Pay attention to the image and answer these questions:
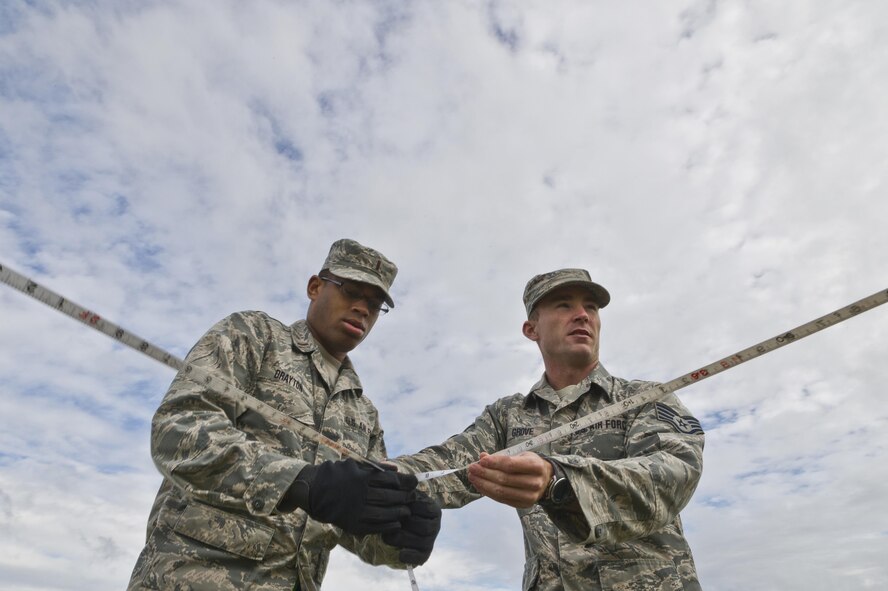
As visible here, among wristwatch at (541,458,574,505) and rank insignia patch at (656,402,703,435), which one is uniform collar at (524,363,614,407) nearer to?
rank insignia patch at (656,402,703,435)

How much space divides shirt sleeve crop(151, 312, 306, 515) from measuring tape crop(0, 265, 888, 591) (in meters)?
0.16

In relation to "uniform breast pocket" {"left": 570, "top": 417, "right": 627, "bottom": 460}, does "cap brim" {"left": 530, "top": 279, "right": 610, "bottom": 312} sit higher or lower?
higher

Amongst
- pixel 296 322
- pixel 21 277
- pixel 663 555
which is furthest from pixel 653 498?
pixel 21 277

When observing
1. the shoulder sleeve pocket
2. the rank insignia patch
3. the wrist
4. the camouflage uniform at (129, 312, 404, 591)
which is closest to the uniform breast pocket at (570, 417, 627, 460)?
the rank insignia patch

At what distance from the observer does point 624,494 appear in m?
3.91

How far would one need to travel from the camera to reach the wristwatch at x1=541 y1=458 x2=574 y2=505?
3785mm

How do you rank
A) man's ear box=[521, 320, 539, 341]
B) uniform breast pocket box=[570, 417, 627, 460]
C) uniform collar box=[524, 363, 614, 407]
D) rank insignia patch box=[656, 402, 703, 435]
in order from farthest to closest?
man's ear box=[521, 320, 539, 341] → uniform collar box=[524, 363, 614, 407] → uniform breast pocket box=[570, 417, 627, 460] → rank insignia patch box=[656, 402, 703, 435]

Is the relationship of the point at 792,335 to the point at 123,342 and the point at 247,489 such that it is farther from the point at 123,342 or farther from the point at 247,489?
the point at 123,342

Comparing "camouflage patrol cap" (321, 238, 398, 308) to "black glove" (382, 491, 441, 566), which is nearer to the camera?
"black glove" (382, 491, 441, 566)

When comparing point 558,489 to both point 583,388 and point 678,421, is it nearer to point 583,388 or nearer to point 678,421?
point 678,421

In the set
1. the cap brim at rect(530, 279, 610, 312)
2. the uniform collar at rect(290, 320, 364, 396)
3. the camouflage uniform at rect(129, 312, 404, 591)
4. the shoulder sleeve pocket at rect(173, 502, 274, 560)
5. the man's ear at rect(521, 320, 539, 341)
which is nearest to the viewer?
the camouflage uniform at rect(129, 312, 404, 591)

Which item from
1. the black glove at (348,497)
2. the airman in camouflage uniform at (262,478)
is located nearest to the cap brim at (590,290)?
the airman in camouflage uniform at (262,478)

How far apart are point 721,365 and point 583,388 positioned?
1.31 meters

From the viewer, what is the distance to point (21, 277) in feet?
11.8
